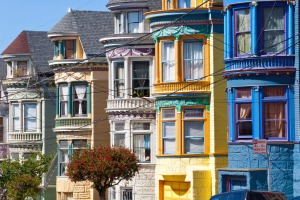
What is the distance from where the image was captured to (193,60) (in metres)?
45.7

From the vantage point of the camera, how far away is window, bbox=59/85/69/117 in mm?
57781

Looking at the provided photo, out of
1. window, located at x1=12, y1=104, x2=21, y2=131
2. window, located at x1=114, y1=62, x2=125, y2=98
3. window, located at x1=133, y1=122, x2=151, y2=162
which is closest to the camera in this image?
window, located at x1=133, y1=122, x2=151, y2=162

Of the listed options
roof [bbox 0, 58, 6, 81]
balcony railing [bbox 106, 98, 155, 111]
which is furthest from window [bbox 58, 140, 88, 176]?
roof [bbox 0, 58, 6, 81]

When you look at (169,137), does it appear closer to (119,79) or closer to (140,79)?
(140,79)

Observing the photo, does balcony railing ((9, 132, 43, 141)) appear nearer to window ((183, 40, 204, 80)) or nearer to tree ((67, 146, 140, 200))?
tree ((67, 146, 140, 200))

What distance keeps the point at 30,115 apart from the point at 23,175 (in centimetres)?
679

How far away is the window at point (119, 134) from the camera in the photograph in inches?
2032

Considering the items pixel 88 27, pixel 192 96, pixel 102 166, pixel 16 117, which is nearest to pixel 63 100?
pixel 88 27

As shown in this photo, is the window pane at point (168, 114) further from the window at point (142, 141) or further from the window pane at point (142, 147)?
the window pane at point (142, 147)

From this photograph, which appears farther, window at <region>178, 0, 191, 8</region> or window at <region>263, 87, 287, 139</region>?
window at <region>178, 0, 191, 8</region>

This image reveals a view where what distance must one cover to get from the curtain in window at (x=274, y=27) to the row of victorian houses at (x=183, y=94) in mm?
37

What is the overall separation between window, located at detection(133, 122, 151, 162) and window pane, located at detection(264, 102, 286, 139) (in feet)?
37.1

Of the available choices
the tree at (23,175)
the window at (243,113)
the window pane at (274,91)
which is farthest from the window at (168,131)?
the tree at (23,175)

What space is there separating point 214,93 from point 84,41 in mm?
14294
